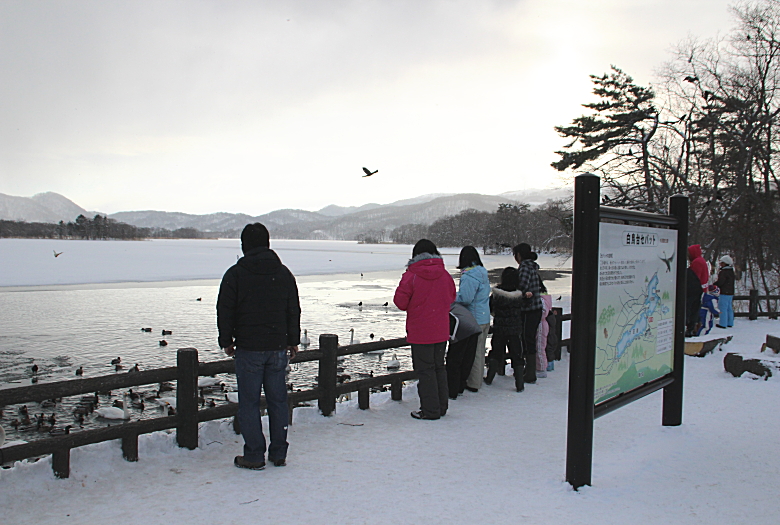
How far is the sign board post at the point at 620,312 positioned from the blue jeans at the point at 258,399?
2305mm

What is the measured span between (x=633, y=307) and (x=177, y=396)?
4.04 metres

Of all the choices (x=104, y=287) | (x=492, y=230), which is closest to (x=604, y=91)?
(x=104, y=287)

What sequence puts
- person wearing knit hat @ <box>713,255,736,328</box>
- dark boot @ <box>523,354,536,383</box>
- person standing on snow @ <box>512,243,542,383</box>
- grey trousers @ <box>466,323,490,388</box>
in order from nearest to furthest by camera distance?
1. grey trousers @ <box>466,323,490,388</box>
2. person standing on snow @ <box>512,243,542,383</box>
3. dark boot @ <box>523,354,536,383</box>
4. person wearing knit hat @ <box>713,255,736,328</box>

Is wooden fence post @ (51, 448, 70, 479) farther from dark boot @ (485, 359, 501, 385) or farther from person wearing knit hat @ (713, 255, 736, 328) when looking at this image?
person wearing knit hat @ (713, 255, 736, 328)

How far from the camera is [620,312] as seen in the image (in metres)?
4.44

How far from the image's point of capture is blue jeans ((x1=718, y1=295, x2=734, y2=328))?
12.9 m

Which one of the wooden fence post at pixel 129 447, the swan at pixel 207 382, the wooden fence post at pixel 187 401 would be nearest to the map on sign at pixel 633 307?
the wooden fence post at pixel 187 401

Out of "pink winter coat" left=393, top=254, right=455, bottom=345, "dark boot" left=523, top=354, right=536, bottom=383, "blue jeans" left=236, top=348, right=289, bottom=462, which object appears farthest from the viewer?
"dark boot" left=523, top=354, right=536, bottom=383

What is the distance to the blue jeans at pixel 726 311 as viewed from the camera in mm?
12893

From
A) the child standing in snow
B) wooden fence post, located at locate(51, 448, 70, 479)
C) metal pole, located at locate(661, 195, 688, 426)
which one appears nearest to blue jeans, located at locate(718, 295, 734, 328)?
the child standing in snow

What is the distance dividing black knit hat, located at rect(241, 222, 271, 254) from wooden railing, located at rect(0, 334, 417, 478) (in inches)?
44.8

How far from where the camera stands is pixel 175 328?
14922mm

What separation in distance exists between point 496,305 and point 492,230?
96888 mm

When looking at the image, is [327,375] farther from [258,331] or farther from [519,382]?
[519,382]
